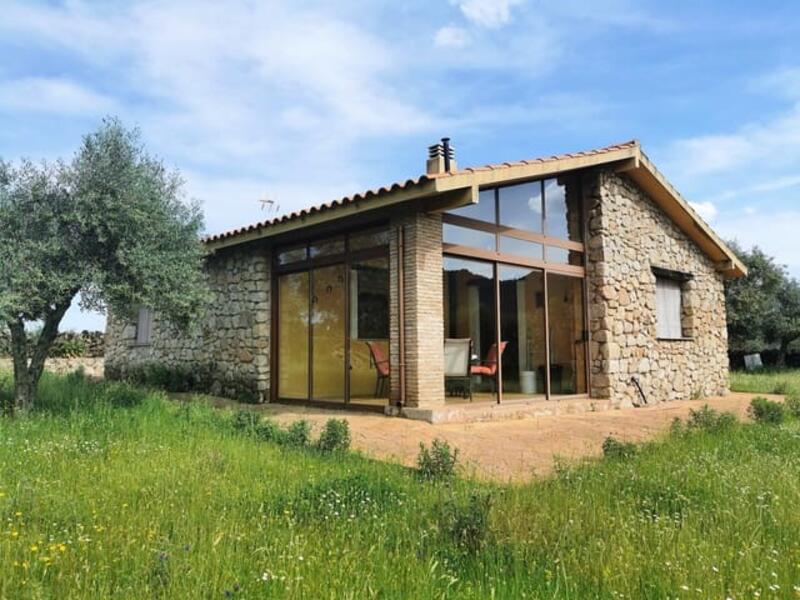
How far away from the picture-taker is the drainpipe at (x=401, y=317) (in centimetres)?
812

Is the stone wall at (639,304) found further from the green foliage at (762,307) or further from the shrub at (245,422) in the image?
the green foliage at (762,307)

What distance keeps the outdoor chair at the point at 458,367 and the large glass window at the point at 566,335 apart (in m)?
2.01

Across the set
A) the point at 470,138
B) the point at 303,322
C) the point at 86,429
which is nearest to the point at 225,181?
the point at 303,322

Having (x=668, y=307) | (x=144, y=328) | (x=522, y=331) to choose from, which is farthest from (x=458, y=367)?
(x=144, y=328)

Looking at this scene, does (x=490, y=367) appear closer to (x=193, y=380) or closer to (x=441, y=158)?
(x=441, y=158)

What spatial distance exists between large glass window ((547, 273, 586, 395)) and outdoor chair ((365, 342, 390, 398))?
10.2ft

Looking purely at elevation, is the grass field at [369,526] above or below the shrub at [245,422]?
below

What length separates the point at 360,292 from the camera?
9.11 meters

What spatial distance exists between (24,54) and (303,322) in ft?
17.1

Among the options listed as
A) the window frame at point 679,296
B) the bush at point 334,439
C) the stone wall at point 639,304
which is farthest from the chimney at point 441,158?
the window frame at point 679,296

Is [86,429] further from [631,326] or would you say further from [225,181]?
[631,326]

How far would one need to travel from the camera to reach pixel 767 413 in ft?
26.2

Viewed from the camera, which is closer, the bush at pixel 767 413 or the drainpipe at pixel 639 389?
the bush at pixel 767 413

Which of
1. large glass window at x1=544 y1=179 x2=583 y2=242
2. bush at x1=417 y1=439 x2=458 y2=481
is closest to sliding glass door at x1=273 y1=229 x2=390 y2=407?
large glass window at x1=544 y1=179 x2=583 y2=242
